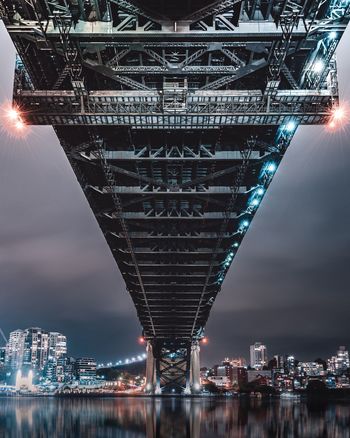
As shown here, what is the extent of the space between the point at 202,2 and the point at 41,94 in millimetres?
6325

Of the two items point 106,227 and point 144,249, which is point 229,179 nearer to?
point 106,227

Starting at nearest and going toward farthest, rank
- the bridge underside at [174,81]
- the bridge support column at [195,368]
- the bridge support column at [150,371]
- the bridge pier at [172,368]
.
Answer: the bridge underside at [174,81], the bridge support column at [195,368], the bridge pier at [172,368], the bridge support column at [150,371]

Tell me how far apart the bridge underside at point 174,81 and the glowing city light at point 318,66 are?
0.05 meters

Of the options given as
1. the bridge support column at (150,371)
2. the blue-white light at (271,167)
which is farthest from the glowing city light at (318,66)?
the bridge support column at (150,371)

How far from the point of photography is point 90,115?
16.8 m

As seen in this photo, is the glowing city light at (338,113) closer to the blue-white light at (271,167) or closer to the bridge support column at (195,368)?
the blue-white light at (271,167)

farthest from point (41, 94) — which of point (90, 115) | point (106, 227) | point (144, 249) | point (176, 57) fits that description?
point (144, 249)

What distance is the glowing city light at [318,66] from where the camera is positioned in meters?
16.0

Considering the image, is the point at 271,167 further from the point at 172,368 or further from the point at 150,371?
the point at 172,368

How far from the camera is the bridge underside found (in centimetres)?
1380

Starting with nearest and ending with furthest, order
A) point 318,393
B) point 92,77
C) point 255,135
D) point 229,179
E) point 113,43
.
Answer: point 113,43 → point 92,77 → point 255,135 → point 229,179 → point 318,393

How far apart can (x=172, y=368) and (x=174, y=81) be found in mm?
82548

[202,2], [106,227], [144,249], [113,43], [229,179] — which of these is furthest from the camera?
[144,249]

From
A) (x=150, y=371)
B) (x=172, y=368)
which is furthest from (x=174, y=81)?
(x=172, y=368)
